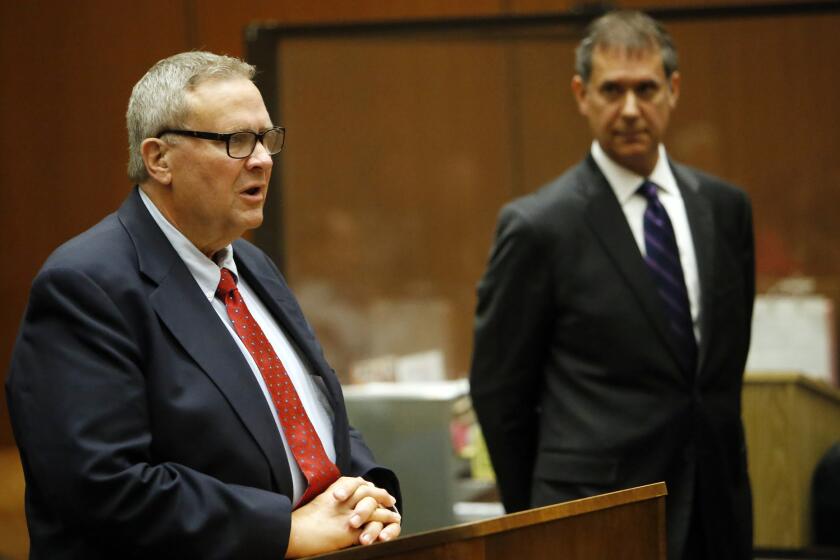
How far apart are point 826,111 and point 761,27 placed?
1.40 feet

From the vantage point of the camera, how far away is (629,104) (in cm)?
246

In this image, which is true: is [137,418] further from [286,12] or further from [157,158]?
[286,12]

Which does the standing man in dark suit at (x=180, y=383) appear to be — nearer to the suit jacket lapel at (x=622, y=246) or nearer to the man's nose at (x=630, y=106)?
the suit jacket lapel at (x=622, y=246)

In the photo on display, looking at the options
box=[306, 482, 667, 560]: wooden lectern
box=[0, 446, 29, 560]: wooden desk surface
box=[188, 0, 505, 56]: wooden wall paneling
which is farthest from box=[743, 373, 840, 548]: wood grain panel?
box=[0, 446, 29, 560]: wooden desk surface

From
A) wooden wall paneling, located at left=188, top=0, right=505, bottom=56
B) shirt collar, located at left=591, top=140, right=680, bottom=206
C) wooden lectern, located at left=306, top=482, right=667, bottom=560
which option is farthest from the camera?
wooden wall paneling, located at left=188, top=0, right=505, bottom=56

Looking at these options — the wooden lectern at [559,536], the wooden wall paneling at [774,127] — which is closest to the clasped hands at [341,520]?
the wooden lectern at [559,536]

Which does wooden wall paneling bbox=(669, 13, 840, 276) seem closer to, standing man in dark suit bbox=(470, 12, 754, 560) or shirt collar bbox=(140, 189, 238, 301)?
standing man in dark suit bbox=(470, 12, 754, 560)

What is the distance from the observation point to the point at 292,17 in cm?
526

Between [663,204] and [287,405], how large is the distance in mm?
1163

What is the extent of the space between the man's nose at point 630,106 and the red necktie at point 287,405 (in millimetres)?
1091

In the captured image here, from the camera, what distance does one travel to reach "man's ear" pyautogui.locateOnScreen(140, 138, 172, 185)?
1601mm

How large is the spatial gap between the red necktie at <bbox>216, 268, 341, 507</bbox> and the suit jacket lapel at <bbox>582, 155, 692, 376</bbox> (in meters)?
0.94

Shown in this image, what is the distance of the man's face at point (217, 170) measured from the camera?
5.21 ft

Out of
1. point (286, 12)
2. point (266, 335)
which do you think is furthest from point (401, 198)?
point (266, 335)
